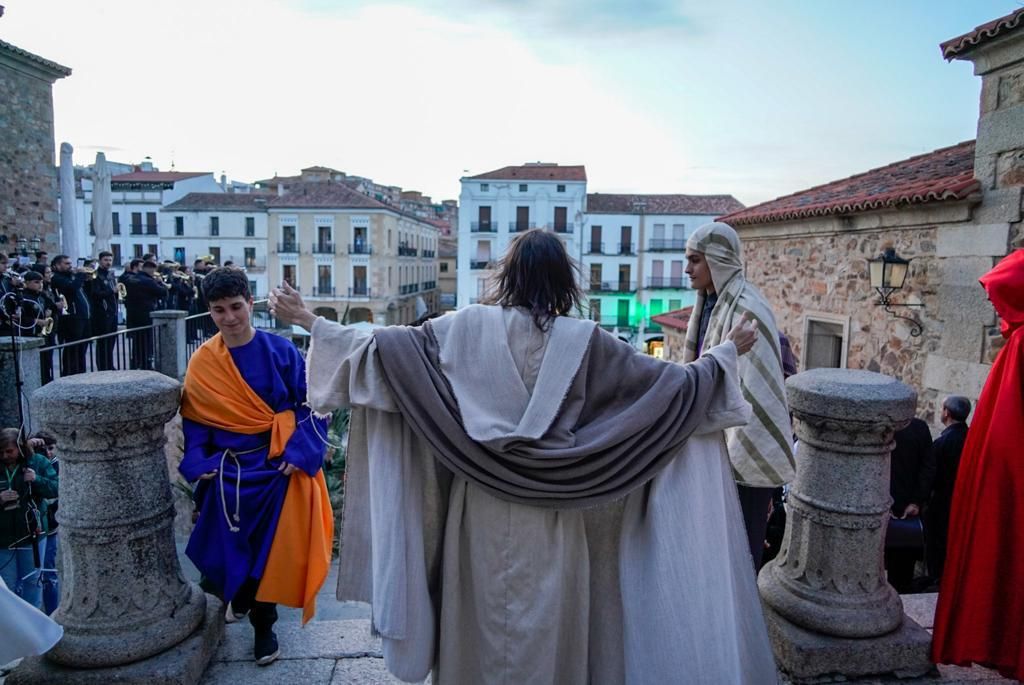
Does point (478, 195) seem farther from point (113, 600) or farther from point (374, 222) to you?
point (113, 600)

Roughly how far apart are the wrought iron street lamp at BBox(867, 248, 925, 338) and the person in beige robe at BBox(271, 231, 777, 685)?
594cm

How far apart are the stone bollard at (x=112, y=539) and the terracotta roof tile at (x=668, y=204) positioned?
141 ft

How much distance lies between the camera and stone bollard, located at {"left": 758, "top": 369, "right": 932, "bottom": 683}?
8.05 ft

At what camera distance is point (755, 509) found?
2.84m

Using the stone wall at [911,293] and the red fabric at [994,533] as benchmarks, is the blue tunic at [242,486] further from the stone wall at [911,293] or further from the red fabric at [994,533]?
the stone wall at [911,293]

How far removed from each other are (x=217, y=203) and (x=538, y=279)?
46.6 metres

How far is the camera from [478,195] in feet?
147


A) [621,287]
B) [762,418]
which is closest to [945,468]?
[762,418]

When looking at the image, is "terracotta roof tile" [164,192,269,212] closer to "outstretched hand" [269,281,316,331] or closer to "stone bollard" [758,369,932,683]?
"outstretched hand" [269,281,316,331]

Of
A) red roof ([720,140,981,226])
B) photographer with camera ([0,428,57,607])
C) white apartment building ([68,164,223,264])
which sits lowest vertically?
photographer with camera ([0,428,57,607])

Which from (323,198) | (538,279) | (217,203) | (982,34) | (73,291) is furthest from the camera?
(217,203)

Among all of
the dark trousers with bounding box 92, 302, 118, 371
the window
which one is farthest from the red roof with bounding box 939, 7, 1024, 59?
the dark trousers with bounding box 92, 302, 118, 371

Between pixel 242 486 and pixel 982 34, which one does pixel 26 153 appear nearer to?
pixel 242 486

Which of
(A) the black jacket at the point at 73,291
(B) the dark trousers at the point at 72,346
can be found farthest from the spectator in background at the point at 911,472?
(A) the black jacket at the point at 73,291
